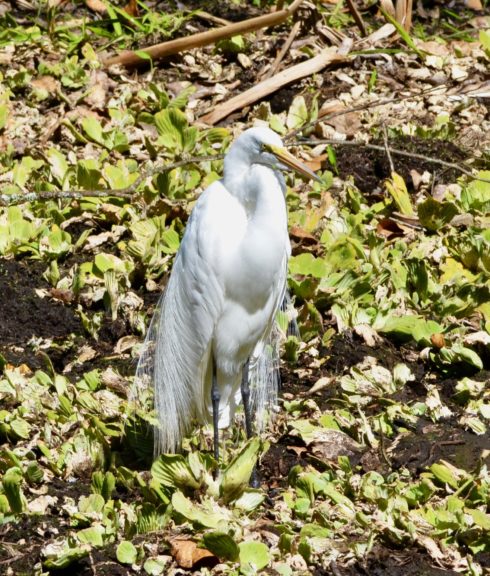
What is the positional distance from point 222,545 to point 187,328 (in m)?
0.87

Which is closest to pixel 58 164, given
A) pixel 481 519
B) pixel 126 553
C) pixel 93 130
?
pixel 93 130

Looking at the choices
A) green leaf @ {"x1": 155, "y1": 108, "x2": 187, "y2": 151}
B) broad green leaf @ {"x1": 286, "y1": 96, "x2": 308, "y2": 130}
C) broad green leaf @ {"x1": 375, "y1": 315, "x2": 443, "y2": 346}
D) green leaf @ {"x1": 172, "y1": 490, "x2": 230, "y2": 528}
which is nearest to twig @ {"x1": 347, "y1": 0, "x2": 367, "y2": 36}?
broad green leaf @ {"x1": 286, "y1": 96, "x2": 308, "y2": 130}

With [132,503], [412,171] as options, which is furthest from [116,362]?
[412,171]

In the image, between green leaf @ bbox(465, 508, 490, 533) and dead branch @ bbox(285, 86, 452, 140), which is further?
dead branch @ bbox(285, 86, 452, 140)

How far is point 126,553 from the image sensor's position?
2875mm

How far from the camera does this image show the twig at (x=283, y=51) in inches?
222

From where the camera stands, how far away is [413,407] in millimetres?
3658

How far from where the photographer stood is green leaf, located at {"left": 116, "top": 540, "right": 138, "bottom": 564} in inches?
113

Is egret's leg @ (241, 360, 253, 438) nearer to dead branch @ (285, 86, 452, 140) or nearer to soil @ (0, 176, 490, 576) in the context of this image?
soil @ (0, 176, 490, 576)

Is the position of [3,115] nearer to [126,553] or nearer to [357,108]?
[357,108]

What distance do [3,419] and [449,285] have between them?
5.81 ft

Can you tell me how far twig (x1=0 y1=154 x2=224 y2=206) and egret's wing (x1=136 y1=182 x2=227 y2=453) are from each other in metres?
1.03

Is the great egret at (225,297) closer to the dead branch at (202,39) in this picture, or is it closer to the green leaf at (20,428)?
the green leaf at (20,428)

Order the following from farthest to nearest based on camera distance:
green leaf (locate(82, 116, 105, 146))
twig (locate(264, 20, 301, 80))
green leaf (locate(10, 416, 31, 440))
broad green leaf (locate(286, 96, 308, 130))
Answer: twig (locate(264, 20, 301, 80)) → broad green leaf (locate(286, 96, 308, 130)) → green leaf (locate(82, 116, 105, 146)) → green leaf (locate(10, 416, 31, 440))
